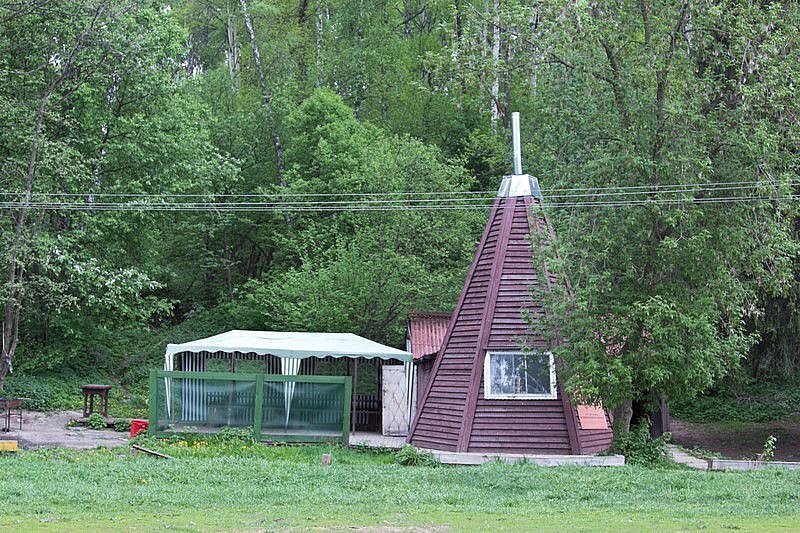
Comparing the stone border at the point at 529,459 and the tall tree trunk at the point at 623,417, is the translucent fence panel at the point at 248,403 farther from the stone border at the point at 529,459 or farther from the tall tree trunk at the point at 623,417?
the tall tree trunk at the point at 623,417

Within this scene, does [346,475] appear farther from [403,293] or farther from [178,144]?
[178,144]

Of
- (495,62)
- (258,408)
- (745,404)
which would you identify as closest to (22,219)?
(258,408)

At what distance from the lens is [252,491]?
49.9ft

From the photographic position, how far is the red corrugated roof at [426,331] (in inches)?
1047

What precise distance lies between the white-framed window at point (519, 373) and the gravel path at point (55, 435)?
842 cm

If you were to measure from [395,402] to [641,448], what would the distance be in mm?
7592

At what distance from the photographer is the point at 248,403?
2311 centimetres

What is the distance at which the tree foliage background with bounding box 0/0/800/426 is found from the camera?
20.1 meters

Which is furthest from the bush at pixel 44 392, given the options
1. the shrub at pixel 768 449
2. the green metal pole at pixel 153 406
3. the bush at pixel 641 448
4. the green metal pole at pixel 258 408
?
the shrub at pixel 768 449

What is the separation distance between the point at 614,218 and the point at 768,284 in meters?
3.79

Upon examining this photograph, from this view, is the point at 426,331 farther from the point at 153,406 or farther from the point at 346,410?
the point at 153,406

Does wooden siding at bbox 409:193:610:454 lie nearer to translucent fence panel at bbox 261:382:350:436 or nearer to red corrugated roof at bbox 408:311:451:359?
translucent fence panel at bbox 261:382:350:436

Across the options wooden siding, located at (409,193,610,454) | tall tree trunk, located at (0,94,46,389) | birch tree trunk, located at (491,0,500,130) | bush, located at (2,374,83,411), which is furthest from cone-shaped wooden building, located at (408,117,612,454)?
bush, located at (2,374,83,411)

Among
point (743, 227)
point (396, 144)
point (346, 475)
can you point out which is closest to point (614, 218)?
point (743, 227)
